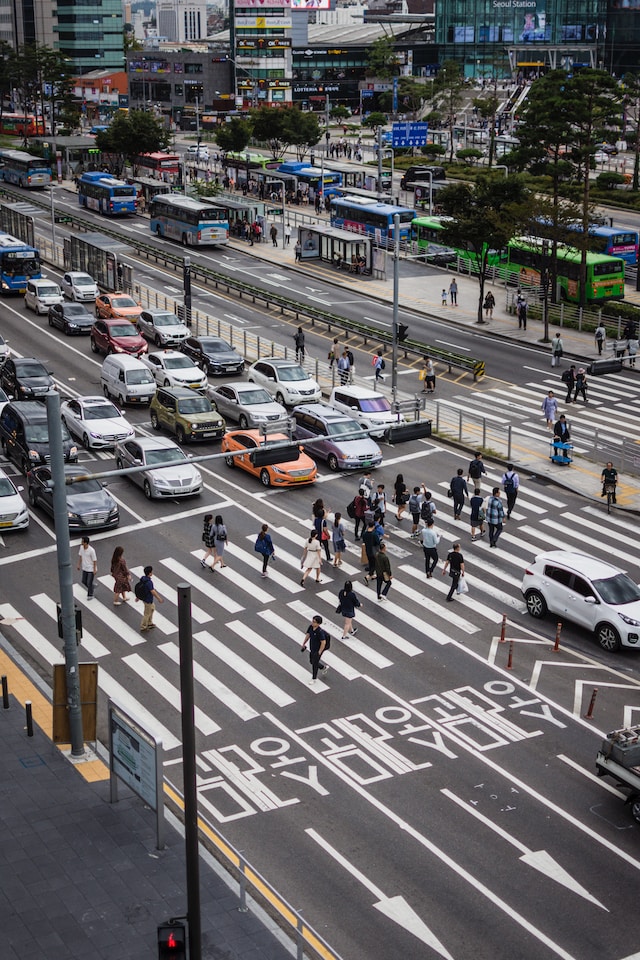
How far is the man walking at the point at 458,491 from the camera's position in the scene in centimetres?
3628

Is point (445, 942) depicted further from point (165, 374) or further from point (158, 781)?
point (165, 374)

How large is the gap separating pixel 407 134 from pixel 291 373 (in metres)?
57.6

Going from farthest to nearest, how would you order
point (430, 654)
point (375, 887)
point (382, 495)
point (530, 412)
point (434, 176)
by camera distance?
point (434, 176), point (530, 412), point (382, 495), point (430, 654), point (375, 887)

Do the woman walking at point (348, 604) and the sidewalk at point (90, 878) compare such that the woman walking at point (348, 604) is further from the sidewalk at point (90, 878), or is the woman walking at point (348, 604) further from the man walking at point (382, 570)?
the sidewalk at point (90, 878)

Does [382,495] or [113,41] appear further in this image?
[113,41]

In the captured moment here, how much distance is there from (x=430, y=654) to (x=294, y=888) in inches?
362

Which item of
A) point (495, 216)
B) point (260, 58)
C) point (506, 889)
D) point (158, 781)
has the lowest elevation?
point (506, 889)

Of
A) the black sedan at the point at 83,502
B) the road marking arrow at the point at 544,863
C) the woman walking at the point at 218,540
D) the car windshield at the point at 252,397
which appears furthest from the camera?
the car windshield at the point at 252,397

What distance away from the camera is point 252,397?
4400 cm

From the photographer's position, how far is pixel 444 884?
1973 cm

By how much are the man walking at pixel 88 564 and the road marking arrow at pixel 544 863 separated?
1244 cm

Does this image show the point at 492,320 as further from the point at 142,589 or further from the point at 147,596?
the point at 142,589

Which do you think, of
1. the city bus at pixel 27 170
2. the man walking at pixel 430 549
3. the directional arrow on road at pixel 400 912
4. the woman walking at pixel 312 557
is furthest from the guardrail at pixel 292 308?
the directional arrow on road at pixel 400 912

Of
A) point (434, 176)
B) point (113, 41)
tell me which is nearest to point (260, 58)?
point (113, 41)
